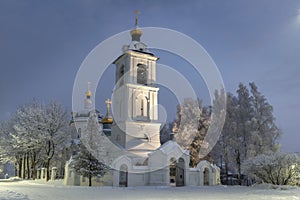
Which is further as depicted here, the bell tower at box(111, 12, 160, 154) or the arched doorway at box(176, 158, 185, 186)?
the bell tower at box(111, 12, 160, 154)

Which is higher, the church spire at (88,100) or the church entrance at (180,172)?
the church spire at (88,100)

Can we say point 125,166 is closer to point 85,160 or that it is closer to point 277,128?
point 85,160

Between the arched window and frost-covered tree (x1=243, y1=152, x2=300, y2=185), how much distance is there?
13.2 metres

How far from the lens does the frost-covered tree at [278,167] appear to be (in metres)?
19.5

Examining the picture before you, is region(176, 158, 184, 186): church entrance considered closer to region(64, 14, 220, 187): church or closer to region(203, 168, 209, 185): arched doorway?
region(64, 14, 220, 187): church

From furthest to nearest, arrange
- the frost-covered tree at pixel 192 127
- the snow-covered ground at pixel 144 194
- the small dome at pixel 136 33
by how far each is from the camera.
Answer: the frost-covered tree at pixel 192 127
the small dome at pixel 136 33
the snow-covered ground at pixel 144 194

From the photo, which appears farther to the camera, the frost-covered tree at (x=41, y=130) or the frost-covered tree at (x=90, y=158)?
the frost-covered tree at (x=41, y=130)

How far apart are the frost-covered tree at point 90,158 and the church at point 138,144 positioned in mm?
441

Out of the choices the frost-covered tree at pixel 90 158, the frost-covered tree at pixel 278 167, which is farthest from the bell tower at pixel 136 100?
the frost-covered tree at pixel 278 167

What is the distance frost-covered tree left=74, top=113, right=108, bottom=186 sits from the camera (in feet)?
72.1

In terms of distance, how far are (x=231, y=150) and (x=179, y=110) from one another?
1004 cm

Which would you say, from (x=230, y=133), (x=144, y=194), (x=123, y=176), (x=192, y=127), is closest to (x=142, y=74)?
(x=192, y=127)

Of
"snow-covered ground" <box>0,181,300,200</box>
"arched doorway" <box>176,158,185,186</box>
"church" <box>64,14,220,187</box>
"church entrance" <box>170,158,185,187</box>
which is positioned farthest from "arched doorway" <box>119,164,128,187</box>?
"arched doorway" <box>176,158,185,186</box>

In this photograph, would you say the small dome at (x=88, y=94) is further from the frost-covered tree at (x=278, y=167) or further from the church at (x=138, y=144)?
the frost-covered tree at (x=278, y=167)
